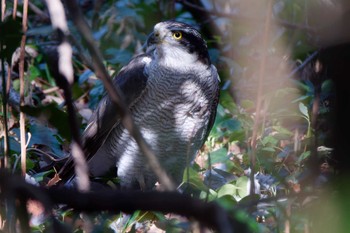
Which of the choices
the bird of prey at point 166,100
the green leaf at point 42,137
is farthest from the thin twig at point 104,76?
the bird of prey at point 166,100

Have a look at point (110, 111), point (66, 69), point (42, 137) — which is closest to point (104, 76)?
point (66, 69)

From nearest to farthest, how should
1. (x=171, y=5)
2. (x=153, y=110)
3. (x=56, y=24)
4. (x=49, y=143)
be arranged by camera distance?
(x=56, y=24) → (x=49, y=143) → (x=153, y=110) → (x=171, y=5)

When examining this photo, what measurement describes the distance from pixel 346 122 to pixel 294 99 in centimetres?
434

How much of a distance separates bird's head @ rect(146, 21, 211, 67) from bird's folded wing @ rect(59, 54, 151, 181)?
6.7 inches

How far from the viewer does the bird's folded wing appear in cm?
484

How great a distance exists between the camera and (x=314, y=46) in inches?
260

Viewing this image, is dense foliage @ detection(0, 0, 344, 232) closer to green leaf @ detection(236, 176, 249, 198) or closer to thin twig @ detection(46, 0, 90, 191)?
green leaf @ detection(236, 176, 249, 198)

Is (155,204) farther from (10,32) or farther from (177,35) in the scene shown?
(177,35)

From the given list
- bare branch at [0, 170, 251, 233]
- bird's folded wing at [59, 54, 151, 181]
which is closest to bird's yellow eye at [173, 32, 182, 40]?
bird's folded wing at [59, 54, 151, 181]

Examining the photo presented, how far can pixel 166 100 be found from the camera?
15.7 feet

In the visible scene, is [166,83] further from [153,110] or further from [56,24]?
[56,24]

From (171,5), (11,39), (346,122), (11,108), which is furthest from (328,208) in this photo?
(171,5)

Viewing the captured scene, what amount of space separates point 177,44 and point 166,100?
40 cm

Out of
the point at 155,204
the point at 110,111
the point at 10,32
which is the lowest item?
the point at 155,204
